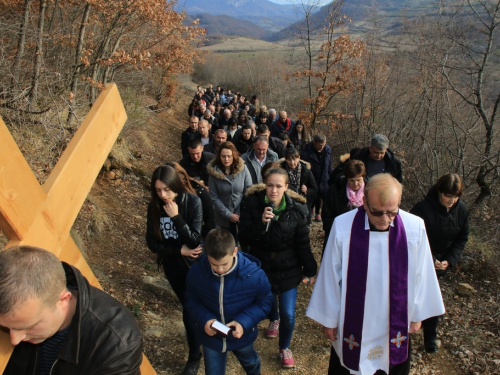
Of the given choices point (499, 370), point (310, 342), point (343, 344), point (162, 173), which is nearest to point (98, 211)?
point (162, 173)

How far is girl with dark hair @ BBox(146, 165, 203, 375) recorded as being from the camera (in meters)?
3.11

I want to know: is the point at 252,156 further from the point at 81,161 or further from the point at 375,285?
the point at 81,161

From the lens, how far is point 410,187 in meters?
8.03

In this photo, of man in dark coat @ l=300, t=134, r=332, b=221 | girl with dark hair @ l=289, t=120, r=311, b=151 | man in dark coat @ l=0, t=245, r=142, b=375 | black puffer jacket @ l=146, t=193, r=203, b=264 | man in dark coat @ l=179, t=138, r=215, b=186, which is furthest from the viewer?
girl with dark hair @ l=289, t=120, r=311, b=151

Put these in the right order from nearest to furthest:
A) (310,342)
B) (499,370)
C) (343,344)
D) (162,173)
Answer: (343,344), (162,173), (499,370), (310,342)

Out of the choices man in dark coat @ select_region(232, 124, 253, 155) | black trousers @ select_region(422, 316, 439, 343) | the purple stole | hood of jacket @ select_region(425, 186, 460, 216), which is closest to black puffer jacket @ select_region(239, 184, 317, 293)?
the purple stole

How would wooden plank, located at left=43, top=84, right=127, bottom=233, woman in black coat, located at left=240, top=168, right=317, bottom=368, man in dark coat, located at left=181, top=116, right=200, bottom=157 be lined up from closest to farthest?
wooden plank, located at left=43, top=84, right=127, bottom=233 < woman in black coat, located at left=240, top=168, right=317, bottom=368 < man in dark coat, located at left=181, top=116, right=200, bottom=157

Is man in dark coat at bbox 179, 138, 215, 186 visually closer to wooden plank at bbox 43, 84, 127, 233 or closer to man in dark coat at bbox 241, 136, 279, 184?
man in dark coat at bbox 241, 136, 279, 184

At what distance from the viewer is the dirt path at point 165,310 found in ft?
12.4

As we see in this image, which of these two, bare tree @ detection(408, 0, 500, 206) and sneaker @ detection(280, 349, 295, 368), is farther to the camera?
bare tree @ detection(408, 0, 500, 206)

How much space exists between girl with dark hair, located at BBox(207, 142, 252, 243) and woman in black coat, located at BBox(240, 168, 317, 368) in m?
1.16

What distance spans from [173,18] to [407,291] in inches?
426

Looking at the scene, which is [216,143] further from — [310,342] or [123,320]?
[123,320]

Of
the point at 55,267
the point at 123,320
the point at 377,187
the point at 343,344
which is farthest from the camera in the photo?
the point at 343,344
